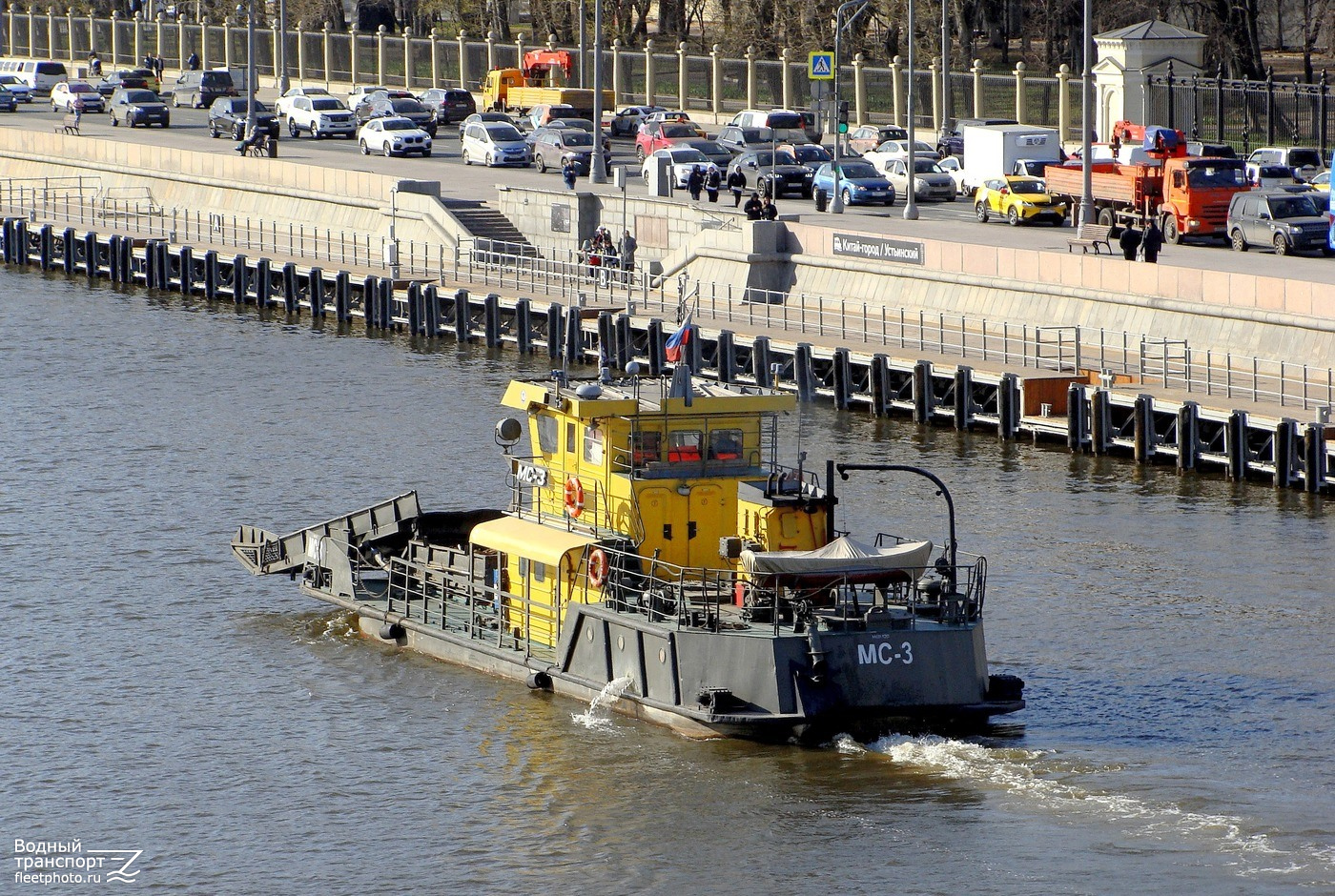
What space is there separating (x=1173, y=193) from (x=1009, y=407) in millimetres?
16027

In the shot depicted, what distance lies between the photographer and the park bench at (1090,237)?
57.1 m

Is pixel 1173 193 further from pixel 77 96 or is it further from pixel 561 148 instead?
pixel 77 96

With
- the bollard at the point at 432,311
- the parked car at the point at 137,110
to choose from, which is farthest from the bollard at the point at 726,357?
the parked car at the point at 137,110

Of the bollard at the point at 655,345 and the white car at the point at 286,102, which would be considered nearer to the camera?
the bollard at the point at 655,345

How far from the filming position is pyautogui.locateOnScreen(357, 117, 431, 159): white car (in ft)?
274

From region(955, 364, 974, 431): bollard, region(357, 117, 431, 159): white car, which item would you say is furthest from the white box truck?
region(955, 364, 974, 431): bollard

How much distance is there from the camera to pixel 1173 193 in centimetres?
5984

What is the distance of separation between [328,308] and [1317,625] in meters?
39.6

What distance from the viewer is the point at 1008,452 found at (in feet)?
149

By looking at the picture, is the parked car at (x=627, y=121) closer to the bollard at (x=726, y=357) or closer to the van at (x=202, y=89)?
the van at (x=202, y=89)

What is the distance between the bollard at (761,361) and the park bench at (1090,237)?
9.65 metres

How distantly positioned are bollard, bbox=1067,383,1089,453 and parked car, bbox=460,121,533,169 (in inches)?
1530

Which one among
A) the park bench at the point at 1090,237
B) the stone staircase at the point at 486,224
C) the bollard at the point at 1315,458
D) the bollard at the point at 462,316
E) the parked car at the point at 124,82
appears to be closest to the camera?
the bollard at the point at 1315,458

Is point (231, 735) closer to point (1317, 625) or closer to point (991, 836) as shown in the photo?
point (991, 836)
